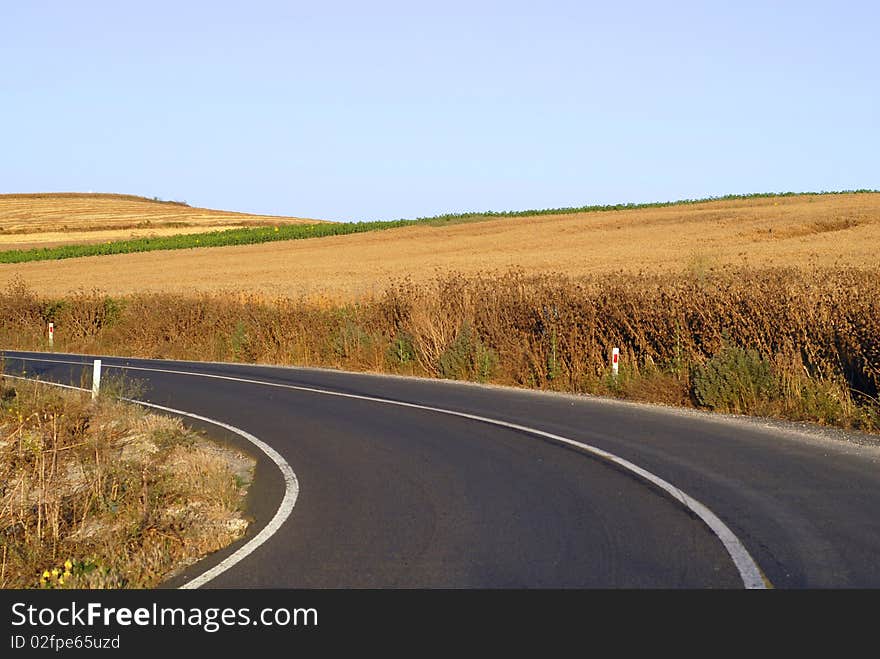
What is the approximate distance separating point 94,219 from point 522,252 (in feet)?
200

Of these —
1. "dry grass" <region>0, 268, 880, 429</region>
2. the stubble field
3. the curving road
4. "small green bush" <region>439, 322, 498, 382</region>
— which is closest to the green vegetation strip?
the stubble field

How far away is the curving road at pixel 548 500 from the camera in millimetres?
7273

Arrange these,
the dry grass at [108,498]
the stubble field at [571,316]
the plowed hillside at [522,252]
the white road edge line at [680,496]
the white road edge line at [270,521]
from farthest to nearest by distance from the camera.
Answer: the plowed hillside at [522,252], the stubble field at [571,316], the dry grass at [108,498], the white road edge line at [270,521], the white road edge line at [680,496]

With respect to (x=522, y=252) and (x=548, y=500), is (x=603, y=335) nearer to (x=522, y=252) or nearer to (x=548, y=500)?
(x=548, y=500)

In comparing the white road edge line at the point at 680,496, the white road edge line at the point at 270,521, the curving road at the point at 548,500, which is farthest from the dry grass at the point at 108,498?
the white road edge line at the point at 680,496

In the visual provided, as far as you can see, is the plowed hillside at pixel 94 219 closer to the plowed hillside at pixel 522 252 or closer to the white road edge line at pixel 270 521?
the plowed hillside at pixel 522 252

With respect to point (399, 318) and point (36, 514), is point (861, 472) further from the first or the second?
point (399, 318)

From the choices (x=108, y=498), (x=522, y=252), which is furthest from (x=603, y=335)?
(x=522, y=252)

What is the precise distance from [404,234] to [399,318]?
5149 cm

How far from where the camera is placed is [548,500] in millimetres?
→ 9562

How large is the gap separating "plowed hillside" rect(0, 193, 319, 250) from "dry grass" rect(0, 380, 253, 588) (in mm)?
77207

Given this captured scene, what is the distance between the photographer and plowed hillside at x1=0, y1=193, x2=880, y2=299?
42.7 metres

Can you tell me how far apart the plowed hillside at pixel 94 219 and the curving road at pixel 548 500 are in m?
78.2

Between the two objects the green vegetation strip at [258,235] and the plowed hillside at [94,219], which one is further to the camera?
the plowed hillside at [94,219]
